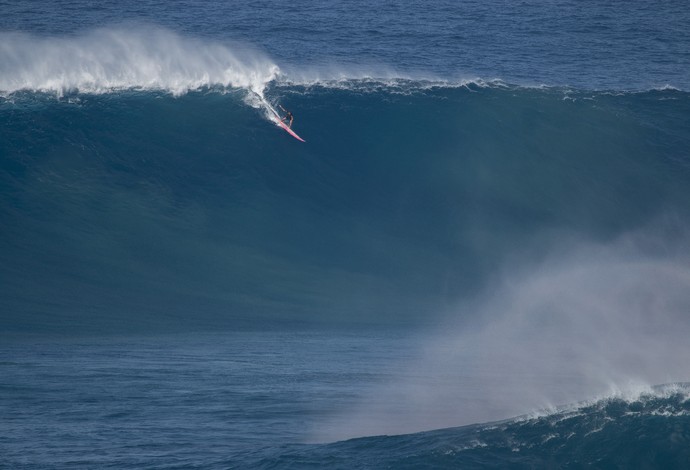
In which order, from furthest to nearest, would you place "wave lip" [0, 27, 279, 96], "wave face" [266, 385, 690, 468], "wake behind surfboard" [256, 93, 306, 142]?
"wave lip" [0, 27, 279, 96]
"wake behind surfboard" [256, 93, 306, 142]
"wave face" [266, 385, 690, 468]

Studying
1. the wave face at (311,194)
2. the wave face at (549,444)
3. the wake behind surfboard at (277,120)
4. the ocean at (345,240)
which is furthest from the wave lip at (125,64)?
the wave face at (549,444)

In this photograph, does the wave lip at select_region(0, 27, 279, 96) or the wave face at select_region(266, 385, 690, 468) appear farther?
the wave lip at select_region(0, 27, 279, 96)

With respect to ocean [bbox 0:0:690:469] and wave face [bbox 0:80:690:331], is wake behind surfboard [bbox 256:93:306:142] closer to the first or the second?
ocean [bbox 0:0:690:469]

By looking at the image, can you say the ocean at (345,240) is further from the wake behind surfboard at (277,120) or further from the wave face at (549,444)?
the wake behind surfboard at (277,120)

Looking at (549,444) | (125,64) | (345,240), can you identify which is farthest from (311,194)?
(549,444)

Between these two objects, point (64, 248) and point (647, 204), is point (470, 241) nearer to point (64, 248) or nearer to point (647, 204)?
point (647, 204)

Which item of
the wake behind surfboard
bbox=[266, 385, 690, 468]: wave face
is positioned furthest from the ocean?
the wake behind surfboard
